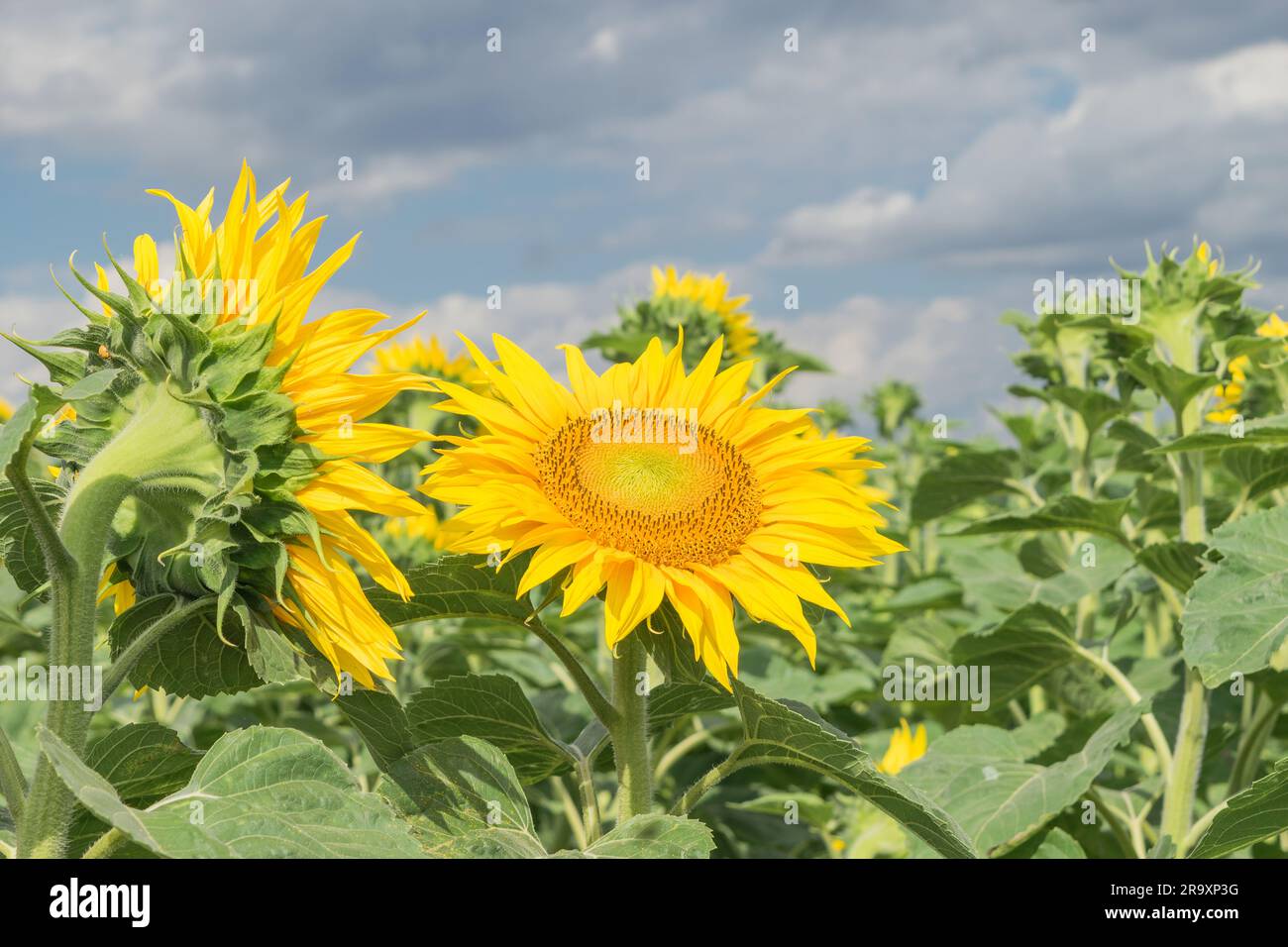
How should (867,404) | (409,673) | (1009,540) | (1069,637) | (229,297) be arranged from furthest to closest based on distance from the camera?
(867,404) < (1009,540) < (409,673) < (1069,637) < (229,297)

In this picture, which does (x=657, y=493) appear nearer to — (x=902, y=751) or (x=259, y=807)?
(x=259, y=807)

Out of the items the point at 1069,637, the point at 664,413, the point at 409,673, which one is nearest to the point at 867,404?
the point at 409,673

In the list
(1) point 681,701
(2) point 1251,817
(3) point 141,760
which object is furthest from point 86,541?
(2) point 1251,817

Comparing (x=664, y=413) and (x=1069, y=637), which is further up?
(x=664, y=413)

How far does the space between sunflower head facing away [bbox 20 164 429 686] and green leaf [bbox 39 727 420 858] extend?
0.15 metres

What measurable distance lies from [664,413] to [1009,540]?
4740 millimetres

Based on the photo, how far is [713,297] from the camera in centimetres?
534

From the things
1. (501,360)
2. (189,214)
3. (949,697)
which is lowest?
(949,697)

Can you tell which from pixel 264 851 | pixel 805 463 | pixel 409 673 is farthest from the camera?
pixel 409 673

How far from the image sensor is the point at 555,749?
6.25 feet

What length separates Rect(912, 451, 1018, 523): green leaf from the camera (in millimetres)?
4598

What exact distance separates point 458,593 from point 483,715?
22 centimetres

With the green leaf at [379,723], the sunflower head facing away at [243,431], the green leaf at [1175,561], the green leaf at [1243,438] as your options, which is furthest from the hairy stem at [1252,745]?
the sunflower head facing away at [243,431]
